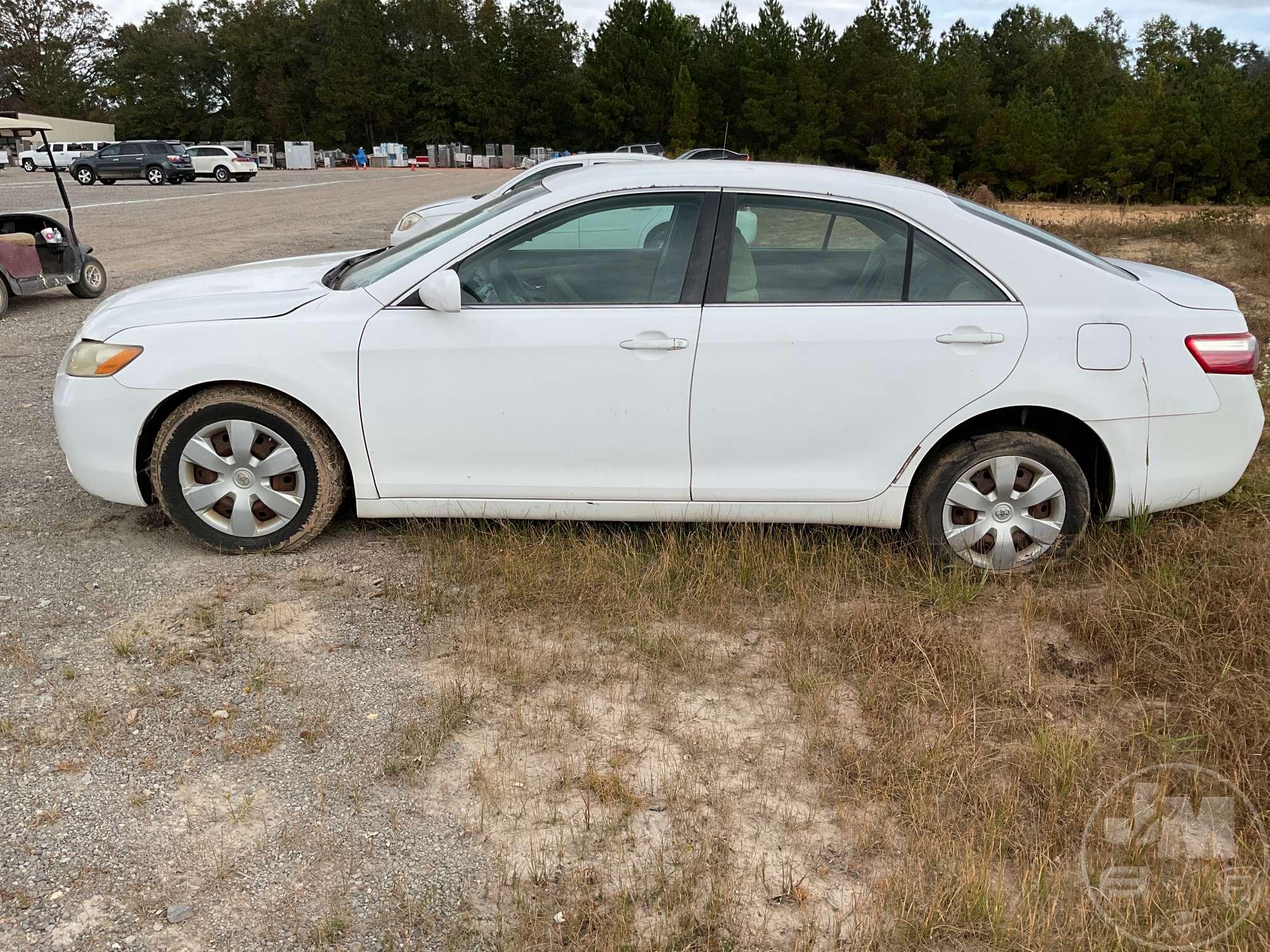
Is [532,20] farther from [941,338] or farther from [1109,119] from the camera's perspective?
[941,338]

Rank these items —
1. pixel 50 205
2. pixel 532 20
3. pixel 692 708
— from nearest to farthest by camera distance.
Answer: pixel 692 708, pixel 50 205, pixel 532 20

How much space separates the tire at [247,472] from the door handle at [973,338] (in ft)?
8.27

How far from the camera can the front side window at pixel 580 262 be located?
4352 mm

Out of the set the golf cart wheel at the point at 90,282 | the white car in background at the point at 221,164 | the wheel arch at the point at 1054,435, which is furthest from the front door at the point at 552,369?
the white car in background at the point at 221,164

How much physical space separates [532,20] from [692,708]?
92521 mm

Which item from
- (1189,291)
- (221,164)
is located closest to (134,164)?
(221,164)

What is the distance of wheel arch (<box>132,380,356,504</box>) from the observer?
14.5 ft

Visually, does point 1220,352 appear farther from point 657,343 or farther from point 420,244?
point 420,244

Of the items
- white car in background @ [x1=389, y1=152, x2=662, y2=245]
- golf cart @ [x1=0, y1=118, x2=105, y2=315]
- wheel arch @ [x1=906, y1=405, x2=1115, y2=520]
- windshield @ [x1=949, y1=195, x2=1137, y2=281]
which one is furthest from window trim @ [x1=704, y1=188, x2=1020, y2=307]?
golf cart @ [x1=0, y1=118, x2=105, y2=315]

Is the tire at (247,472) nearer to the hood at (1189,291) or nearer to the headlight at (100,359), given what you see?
the headlight at (100,359)

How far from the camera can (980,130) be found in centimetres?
5725

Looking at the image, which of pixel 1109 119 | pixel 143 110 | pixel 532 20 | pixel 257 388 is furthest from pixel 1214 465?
pixel 143 110

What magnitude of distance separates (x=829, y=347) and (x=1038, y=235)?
1.08 metres

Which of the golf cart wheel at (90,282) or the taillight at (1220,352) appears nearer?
the taillight at (1220,352)
